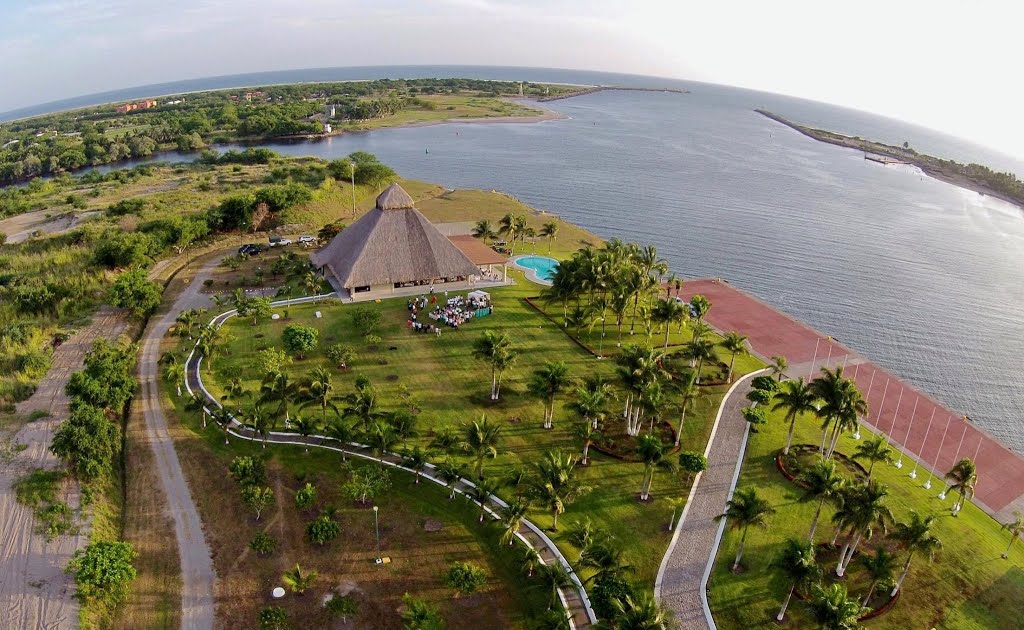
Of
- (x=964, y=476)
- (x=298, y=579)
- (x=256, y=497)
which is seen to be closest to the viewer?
(x=298, y=579)

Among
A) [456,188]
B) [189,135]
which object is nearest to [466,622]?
[456,188]

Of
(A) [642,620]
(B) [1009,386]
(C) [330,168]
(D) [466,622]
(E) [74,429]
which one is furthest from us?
(C) [330,168]

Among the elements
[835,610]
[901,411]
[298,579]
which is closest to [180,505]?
[298,579]

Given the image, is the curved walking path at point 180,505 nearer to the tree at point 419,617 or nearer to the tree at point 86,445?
the tree at point 86,445

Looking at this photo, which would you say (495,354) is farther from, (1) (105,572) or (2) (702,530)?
(1) (105,572)

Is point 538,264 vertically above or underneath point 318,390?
above

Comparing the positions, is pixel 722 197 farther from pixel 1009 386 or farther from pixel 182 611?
pixel 182 611

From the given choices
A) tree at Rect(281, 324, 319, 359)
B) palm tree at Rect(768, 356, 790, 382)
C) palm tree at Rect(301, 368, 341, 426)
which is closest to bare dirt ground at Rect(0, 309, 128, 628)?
palm tree at Rect(301, 368, 341, 426)
